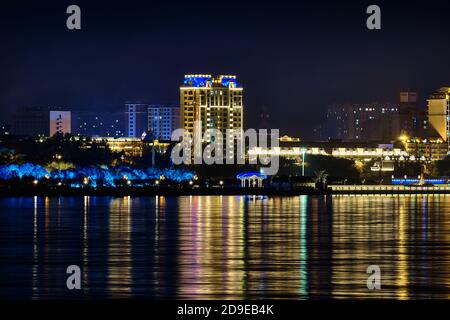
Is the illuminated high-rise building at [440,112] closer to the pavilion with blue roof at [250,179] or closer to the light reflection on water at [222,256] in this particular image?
the pavilion with blue roof at [250,179]

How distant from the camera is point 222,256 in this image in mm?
26906

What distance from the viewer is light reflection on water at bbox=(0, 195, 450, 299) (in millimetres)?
20672

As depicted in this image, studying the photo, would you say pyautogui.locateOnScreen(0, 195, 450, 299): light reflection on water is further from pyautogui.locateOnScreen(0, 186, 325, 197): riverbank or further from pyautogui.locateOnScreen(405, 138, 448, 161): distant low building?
pyautogui.locateOnScreen(405, 138, 448, 161): distant low building

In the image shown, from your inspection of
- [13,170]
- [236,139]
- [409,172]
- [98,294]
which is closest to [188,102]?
[236,139]

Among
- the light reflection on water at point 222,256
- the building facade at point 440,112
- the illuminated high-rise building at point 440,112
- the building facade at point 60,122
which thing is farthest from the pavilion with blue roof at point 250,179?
the illuminated high-rise building at point 440,112

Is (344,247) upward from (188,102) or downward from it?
downward

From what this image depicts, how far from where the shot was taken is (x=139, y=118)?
178 metres

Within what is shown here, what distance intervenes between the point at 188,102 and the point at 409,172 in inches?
1117

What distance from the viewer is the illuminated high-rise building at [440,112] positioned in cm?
17100

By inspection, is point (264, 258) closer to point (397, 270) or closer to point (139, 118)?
point (397, 270)

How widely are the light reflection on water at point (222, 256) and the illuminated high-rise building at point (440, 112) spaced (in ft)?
422

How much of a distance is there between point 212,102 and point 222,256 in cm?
11436

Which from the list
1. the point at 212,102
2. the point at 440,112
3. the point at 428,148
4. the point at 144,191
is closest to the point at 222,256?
the point at 144,191

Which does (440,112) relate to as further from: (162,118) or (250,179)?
(250,179)
